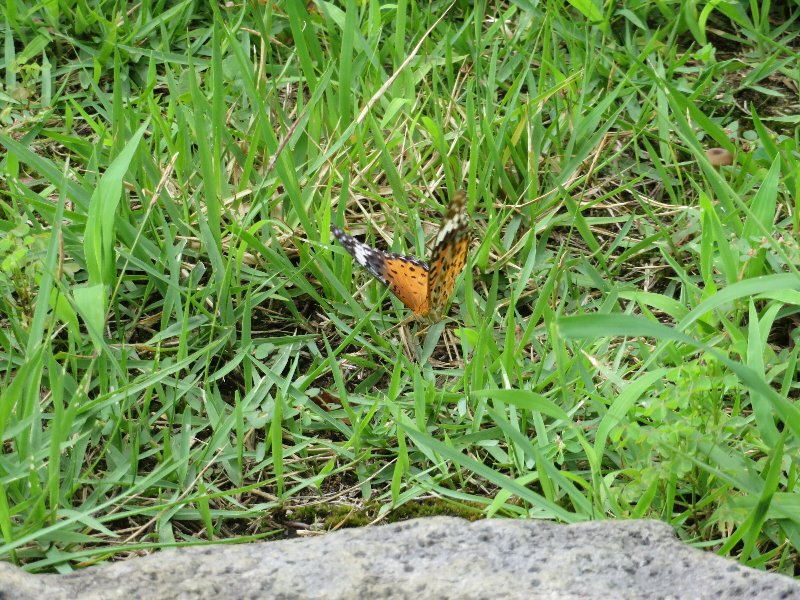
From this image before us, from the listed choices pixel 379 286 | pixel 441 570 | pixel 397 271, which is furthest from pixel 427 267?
pixel 441 570

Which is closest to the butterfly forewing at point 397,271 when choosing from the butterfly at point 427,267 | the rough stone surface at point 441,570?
the butterfly at point 427,267

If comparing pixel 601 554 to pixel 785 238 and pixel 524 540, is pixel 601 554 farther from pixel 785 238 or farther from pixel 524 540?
pixel 785 238

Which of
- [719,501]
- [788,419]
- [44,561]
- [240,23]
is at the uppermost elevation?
[240,23]

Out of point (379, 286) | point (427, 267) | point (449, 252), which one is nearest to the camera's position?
point (449, 252)

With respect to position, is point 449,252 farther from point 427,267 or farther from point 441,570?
point 441,570

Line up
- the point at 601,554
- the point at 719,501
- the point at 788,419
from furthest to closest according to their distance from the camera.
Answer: the point at 719,501 → the point at 788,419 → the point at 601,554

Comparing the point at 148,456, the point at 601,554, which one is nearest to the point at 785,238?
the point at 601,554

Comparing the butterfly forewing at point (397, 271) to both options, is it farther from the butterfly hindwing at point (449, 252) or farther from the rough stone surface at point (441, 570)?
the rough stone surface at point (441, 570)

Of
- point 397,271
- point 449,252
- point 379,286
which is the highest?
point 449,252
